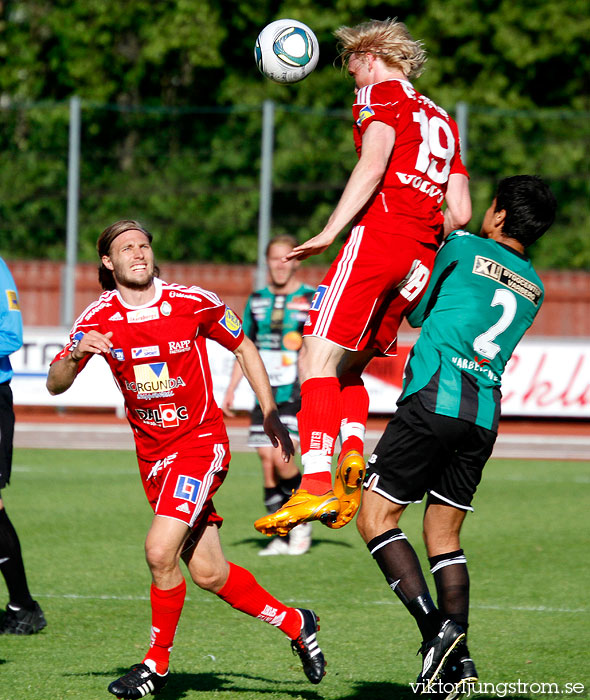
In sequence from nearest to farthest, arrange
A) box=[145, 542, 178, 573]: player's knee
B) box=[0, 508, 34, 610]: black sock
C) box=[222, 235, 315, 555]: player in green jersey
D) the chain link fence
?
1. box=[145, 542, 178, 573]: player's knee
2. box=[0, 508, 34, 610]: black sock
3. box=[222, 235, 315, 555]: player in green jersey
4. the chain link fence

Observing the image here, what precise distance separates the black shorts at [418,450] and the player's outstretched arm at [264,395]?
1.60ft

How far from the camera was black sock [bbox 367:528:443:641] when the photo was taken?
517cm

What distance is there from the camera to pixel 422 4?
98.5 ft

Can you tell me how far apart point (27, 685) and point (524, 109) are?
26131 mm

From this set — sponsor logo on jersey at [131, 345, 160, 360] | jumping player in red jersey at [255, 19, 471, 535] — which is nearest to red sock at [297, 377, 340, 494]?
jumping player in red jersey at [255, 19, 471, 535]

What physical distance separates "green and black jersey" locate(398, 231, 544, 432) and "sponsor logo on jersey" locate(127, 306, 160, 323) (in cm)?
126

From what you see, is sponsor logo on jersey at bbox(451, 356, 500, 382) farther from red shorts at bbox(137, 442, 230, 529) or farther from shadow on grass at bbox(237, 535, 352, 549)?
shadow on grass at bbox(237, 535, 352, 549)

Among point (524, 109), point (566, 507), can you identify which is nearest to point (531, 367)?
point (566, 507)

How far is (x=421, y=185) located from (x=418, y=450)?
1211 millimetres

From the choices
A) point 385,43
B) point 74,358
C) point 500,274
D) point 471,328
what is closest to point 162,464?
point 74,358

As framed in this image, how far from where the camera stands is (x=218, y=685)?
19.0 ft

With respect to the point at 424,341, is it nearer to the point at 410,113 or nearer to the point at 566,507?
the point at 410,113

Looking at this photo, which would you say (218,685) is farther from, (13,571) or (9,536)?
(9,536)

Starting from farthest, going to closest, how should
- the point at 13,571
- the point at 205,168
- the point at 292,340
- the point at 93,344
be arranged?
the point at 205,168, the point at 292,340, the point at 13,571, the point at 93,344
